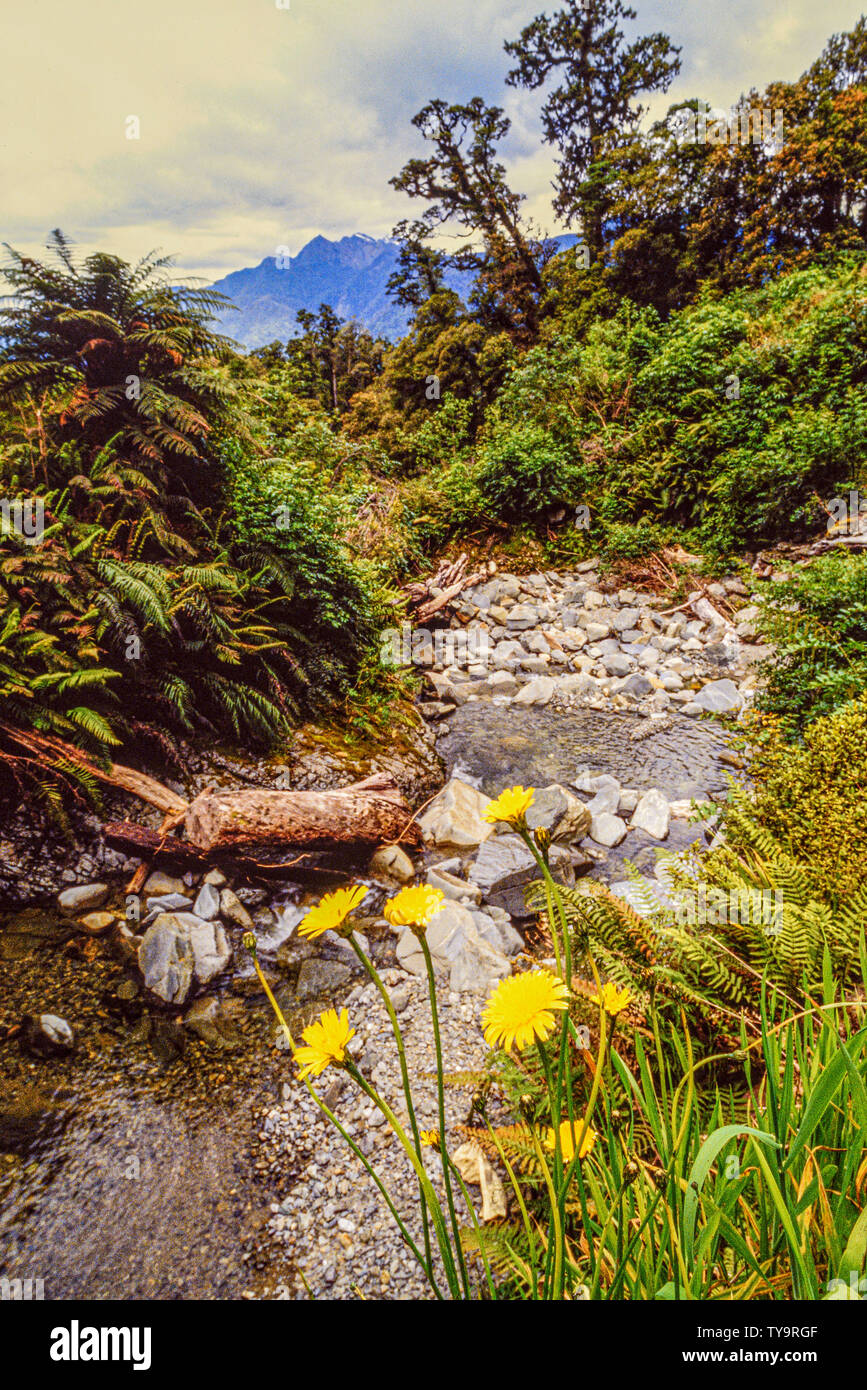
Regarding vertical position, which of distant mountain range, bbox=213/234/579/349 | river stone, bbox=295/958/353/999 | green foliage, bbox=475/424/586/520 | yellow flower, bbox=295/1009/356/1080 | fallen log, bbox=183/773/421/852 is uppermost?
distant mountain range, bbox=213/234/579/349

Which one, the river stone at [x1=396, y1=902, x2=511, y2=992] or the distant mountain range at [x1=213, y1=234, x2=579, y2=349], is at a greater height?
the distant mountain range at [x1=213, y1=234, x2=579, y2=349]

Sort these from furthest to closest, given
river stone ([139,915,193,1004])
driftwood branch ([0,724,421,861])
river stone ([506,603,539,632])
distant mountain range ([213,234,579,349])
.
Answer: distant mountain range ([213,234,579,349])
river stone ([506,603,539,632])
driftwood branch ([0,724,421,861])
river stone ([139,915,193,1004])

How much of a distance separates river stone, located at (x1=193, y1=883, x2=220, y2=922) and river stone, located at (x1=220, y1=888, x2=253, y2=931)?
28mm

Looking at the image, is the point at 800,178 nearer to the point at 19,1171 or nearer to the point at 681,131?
the point at 681,131

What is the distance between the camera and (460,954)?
2.65 meters

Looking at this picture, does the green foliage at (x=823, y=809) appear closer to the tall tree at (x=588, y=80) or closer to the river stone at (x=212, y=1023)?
the river stone at (x=212, y=1023)

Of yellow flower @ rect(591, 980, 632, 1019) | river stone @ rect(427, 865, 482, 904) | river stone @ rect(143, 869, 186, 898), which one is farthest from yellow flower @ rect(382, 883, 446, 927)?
river stone @ rect(143, 869, 186, 898)

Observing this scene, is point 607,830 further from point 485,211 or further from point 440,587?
point 485,211

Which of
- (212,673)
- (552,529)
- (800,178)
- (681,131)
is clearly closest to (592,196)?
(681,131)

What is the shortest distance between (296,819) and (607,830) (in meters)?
2.07

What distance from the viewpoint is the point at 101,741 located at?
10.2 ft

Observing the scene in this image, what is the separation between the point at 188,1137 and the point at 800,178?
1475 cm

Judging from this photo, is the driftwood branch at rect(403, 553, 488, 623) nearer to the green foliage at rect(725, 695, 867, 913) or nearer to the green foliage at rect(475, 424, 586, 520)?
the green foliage at rect(475, 424, 586, 520)

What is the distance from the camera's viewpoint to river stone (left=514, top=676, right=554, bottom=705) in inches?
225
